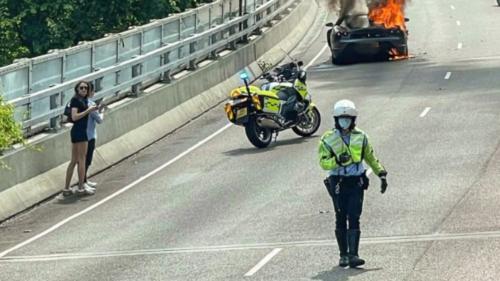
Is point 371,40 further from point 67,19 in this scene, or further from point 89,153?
point 89,153

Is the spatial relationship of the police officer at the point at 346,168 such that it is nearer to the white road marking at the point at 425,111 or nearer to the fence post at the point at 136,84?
the white road marking at the point at 425,111

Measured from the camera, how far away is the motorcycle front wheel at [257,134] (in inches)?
924

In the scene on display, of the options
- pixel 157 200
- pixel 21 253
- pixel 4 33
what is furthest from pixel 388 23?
pixel 21 253

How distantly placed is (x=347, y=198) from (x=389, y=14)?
26027 mm

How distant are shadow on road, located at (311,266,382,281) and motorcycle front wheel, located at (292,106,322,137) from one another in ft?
36.7

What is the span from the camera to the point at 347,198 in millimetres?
13383

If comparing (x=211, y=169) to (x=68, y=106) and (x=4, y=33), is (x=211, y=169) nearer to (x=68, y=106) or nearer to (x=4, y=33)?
(x=68, y=106)

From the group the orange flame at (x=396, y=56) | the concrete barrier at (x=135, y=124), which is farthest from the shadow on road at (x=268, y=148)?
the orange flame at (x=396, y=56)

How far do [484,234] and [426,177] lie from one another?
443 centimetres

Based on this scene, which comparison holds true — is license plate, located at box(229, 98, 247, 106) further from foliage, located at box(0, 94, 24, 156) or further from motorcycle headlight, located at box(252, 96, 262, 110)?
foliage, located at box(0, 94, 24, 156)

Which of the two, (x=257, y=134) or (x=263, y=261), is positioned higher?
(x=263, y=261)

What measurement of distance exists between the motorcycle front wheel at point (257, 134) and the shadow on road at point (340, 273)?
10.3 m

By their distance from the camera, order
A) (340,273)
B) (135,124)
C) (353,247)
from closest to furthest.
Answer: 1. (340,273)
2. (353,247)
3. (135,124)

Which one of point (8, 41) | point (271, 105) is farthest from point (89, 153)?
point (8, 41)
